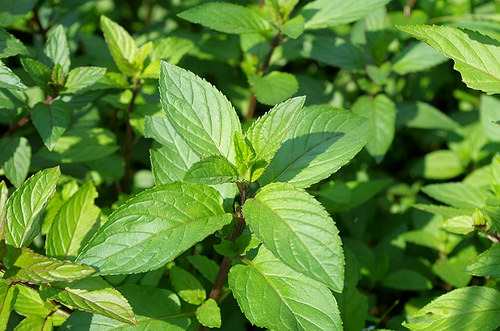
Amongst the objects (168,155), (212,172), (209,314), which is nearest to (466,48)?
(212,172)

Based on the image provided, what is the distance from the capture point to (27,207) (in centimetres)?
162

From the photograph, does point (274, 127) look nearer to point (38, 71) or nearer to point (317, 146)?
point (317, 146)

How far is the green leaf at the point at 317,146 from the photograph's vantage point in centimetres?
158

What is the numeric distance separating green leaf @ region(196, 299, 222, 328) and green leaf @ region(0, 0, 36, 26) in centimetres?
147

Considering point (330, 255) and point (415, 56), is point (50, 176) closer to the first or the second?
point (330, 255)

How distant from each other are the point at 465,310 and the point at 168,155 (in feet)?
3.51

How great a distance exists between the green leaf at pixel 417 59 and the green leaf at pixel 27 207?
1829mm

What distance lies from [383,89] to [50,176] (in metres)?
1.93

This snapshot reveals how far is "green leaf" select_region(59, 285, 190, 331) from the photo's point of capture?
1.59 m

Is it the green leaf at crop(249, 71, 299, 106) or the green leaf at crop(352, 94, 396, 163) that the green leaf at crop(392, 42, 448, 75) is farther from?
the green leaf at crop(249, 71, 299, 106)

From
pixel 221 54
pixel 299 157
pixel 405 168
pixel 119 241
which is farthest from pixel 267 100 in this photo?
pixel 405 168

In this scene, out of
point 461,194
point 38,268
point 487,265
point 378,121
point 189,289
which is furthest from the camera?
point 378,121

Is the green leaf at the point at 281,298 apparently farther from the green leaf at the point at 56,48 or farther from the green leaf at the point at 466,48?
the green leaf at the point at 56,48

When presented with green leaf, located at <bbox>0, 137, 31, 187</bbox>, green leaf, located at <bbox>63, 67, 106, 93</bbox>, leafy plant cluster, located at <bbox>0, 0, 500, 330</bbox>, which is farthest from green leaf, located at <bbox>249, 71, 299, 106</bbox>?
green leaf, located at <bbox>0, 137, 31, 187</bbox>
